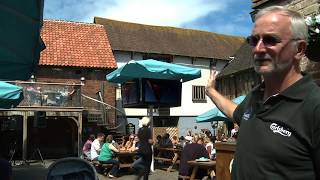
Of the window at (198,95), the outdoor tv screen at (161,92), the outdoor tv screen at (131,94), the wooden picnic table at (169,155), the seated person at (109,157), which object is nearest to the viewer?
the outdoor tv screen at (161,92)

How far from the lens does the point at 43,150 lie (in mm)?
26203

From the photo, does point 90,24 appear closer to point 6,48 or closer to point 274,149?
point 6,48

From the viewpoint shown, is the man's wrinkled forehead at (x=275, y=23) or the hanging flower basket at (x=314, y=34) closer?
the man's wrinkled forehead at (x=275, y=23)

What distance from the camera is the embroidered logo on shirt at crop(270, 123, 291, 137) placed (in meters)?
1.91

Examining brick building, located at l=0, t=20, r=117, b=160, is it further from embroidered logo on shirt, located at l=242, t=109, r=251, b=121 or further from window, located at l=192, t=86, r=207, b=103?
embroidered logo on shirt, located at l=242, t=109, r=251, b=121

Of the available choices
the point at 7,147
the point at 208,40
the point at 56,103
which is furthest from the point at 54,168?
the point at 208,40

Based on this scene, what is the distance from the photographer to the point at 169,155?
16.8 m

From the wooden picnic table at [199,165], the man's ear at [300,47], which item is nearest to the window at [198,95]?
the wooden picnic table at [199,165]

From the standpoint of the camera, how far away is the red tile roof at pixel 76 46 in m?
28.6

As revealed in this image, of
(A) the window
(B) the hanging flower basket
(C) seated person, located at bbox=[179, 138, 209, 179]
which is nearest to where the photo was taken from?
(B) the hanging flower basket

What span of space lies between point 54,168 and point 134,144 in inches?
419

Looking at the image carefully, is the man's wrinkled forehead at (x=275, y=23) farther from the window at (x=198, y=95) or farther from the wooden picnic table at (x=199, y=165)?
the window at (x=198, y=95)

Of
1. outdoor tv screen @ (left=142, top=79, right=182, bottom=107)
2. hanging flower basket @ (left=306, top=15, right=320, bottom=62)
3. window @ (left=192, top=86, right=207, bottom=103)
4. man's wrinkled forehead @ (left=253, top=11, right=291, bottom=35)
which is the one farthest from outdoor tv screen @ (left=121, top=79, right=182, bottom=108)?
window @ (left=192, top=86, right=207, bottom=103)

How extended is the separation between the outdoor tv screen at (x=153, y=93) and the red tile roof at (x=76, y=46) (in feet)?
52.9
